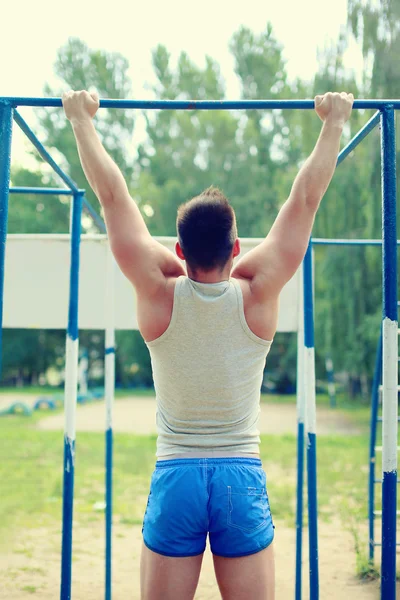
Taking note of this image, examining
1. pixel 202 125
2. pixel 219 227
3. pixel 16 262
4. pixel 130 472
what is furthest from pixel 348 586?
pixel 202 125

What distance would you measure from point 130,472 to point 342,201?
904cm

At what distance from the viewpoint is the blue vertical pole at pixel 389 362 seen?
5.57 feet

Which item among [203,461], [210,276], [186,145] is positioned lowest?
[203,461]

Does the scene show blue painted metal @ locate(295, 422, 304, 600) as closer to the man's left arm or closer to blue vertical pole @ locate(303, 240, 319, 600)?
blue vertical pole @ locate(303, 240, 319, 600)

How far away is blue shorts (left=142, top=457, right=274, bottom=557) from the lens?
4.57 feet

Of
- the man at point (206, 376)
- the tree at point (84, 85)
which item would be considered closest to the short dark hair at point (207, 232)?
the man at point (206, 376)

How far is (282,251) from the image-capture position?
1.51m

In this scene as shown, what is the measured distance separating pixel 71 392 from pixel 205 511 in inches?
63.6

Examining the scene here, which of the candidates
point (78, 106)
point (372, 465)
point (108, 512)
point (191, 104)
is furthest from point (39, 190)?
point (372, 465)

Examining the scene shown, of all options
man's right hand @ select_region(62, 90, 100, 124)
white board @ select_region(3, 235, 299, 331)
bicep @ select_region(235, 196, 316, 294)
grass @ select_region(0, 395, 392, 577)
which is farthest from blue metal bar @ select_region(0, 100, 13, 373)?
grass @ select_region(0, 395, 392, 577)

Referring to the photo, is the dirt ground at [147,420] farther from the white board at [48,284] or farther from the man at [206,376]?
the man at [206,376]

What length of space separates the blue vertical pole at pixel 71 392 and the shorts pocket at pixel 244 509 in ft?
4.64

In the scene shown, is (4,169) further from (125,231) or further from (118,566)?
(118,566)

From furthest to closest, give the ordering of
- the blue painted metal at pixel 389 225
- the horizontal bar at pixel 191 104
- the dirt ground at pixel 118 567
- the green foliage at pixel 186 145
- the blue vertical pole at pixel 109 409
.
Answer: the green foliage at pixel 186 145 → the dirt ground at pixel 118 567 → the blue vertical pole at pixel 109 409 → the horizontal bar at pixel 191 104 → the blue painted metal at pixel 389 225
